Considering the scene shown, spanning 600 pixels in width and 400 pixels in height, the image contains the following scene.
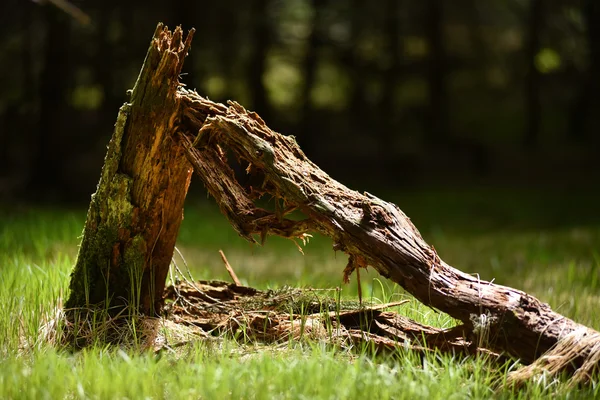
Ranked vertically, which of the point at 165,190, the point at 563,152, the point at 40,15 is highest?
the point at 40,15

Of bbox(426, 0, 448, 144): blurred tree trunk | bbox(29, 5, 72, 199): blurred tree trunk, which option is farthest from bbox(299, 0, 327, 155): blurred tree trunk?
bbox(29, 5, 72, 199): blurred tree trunk

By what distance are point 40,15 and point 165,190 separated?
13.9m

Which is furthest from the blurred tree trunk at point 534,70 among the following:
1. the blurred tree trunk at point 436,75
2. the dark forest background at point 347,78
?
the blurred tree trunk at point 436,75

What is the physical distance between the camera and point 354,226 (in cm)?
353

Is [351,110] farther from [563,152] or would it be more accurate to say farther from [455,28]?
[563,152]

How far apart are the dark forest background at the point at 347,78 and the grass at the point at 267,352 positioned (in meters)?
7.01

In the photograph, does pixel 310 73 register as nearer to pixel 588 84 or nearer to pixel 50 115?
pixel 50 115

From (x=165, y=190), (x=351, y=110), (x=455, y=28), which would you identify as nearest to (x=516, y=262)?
(x=165, y=190)

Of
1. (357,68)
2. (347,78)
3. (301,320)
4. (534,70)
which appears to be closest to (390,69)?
(357,68)

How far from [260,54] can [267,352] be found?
13.1 meters

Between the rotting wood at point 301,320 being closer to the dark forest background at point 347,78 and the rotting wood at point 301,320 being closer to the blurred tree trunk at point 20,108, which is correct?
the dark forest background at point 347,78

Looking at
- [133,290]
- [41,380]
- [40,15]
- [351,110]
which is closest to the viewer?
[41,380]

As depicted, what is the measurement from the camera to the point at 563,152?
17.6 meters

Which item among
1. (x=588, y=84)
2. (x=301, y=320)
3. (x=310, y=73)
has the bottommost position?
(x=301, y=320)
